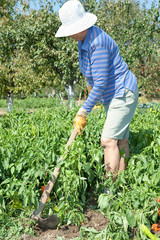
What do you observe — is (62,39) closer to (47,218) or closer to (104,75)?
(104,75)

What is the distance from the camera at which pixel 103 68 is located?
2.24 metres

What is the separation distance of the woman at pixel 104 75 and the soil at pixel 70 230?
0.48 m

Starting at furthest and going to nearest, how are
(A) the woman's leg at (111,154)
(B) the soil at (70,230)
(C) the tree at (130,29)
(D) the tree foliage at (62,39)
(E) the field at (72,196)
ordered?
(C) the tree at (130,29)
(D) the tree foliage at (62,39)
(A) the woman's leg at (111,154)
(B) the soil at (70,230)
(E) the field at (72,196)

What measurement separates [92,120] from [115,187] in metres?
1.66

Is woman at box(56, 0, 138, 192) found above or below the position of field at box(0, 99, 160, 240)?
above

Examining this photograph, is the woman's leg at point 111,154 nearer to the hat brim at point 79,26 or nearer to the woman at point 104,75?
the woman at point 104,75

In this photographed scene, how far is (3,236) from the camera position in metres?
2.19

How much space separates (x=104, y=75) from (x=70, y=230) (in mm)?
1426

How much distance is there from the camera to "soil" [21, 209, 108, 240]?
87.2 inches

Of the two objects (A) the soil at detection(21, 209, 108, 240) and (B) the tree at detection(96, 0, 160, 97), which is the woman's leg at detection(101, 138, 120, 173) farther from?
(B) the tree at detection(96, 0, 160, 97)

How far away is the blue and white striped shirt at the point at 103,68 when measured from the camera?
2.23 meters

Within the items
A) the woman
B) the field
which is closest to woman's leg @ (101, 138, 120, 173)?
the woman

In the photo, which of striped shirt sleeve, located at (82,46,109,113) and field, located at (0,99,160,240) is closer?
field, located at (0,99,160,240)

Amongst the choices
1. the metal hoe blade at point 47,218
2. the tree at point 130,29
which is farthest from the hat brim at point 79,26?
the tree at point 130,29
